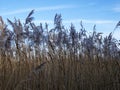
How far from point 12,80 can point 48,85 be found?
0.59m

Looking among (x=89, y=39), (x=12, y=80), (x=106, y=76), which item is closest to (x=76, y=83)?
(x=106, y=76)

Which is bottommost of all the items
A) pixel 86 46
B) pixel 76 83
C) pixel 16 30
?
pixel 76 83

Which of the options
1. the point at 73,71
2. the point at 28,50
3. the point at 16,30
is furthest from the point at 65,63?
the point at 16,30

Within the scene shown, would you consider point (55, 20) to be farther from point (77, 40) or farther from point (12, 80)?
point (12, 80)

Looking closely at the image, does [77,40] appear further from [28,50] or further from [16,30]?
[16,30]

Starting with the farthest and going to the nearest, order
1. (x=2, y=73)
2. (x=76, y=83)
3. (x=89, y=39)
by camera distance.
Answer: (x=89, y=39), (x=76, y=83), (x=2, y=73)

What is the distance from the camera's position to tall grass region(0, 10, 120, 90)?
5.00 m

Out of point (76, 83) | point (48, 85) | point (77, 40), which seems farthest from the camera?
point (77, 40)

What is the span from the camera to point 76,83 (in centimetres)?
546

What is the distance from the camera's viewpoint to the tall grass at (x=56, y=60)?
5.00m

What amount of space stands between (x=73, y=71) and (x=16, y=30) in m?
1.17

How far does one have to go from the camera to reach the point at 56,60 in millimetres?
5570

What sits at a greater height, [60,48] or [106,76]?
[60,48]

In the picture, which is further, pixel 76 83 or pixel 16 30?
pixel 76 83
